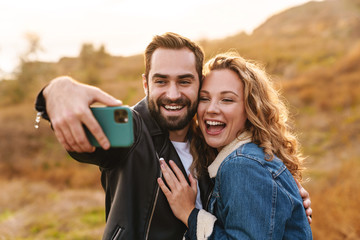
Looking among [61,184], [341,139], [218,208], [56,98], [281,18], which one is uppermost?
[281,18]

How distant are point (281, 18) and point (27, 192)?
48.3 metres

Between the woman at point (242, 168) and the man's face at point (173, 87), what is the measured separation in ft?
0.34

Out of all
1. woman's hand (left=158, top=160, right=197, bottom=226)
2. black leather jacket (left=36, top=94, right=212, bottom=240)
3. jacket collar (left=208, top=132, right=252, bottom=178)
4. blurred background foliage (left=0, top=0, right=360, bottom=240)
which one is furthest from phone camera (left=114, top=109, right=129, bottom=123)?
blurred background foliage (left=0, top=0, right=360, bottom=240)

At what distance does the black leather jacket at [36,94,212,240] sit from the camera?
1.65 metres

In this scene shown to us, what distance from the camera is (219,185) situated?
1780mm

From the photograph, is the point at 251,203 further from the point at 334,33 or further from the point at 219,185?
the point at 334,33

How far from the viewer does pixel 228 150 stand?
6.57 feet

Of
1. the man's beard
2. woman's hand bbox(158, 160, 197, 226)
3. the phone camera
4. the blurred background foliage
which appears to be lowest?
the blurred background foliage

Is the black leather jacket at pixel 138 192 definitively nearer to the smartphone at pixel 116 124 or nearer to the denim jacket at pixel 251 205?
the denim jacket at pixel 251 205

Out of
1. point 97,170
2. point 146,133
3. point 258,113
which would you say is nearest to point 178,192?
point 146,133

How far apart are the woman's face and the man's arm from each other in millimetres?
1095

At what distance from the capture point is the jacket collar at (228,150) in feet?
6.47

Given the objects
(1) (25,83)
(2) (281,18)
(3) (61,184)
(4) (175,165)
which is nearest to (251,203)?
(4) (175,165)

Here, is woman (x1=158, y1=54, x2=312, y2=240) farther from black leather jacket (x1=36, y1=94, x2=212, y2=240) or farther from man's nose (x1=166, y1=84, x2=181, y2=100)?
man's nose (x1=166, y1=84, x2=181, y2=100)
